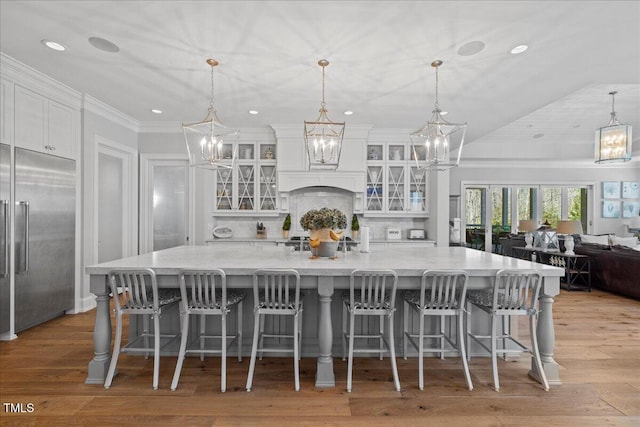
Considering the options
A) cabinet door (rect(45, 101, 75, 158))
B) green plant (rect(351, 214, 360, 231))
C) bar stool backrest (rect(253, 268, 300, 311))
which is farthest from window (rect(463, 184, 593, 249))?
cabinet door (rect(45, 101, 75, 158))

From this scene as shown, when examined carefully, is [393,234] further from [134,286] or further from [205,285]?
[134,286]

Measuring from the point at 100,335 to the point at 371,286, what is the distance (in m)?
2.04

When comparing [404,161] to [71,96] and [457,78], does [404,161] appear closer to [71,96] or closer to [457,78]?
[457,78]

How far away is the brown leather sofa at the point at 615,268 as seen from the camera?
5105 mm

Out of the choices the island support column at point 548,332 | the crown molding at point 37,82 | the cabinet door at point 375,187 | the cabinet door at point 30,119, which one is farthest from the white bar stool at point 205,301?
the cabinet door at point 375,187

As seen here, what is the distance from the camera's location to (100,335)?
261 cm

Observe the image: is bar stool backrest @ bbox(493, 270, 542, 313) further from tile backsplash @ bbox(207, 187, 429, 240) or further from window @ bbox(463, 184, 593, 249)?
window @ bbox(463, 184, 593, 249)

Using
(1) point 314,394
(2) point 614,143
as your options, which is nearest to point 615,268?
(2) point 614,143

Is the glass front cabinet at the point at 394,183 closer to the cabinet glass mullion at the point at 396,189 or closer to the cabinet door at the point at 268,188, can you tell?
the cabinet glass mullion at the point at 396,189

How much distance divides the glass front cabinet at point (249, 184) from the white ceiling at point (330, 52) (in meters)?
0.91

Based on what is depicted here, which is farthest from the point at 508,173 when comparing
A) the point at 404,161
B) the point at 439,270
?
the point at 439,270

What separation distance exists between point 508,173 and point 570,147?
1.41m

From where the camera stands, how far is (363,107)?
184 inches

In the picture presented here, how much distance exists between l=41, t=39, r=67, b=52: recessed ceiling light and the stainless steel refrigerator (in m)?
1.09
